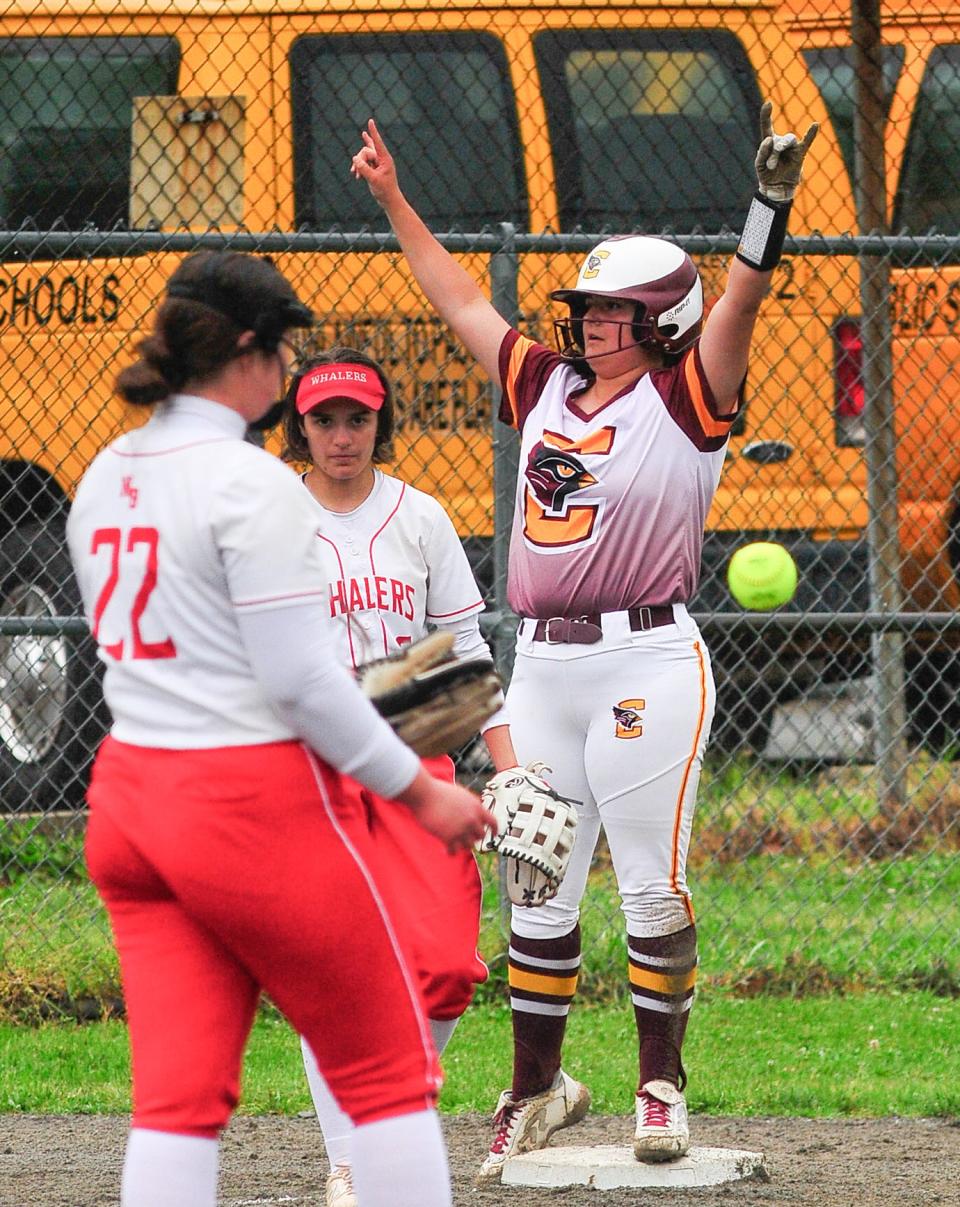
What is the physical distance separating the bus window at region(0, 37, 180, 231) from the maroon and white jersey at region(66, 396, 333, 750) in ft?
14.5

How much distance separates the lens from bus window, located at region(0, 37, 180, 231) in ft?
22.2

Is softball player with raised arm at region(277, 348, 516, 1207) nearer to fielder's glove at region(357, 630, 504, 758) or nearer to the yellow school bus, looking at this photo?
fielder's glove at region(357, 630, 504, 758)

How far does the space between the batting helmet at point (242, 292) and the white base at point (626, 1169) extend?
216 cm

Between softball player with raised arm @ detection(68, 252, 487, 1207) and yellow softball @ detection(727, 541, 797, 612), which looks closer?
softball player with raised arm @ detection(68, 252, 487, 1207)

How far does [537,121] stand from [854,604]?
2205 mm

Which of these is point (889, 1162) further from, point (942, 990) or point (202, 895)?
point (202, 895)

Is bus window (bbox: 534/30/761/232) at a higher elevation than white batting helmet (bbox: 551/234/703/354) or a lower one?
higher

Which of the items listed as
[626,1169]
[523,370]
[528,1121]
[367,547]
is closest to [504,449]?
[523,370]

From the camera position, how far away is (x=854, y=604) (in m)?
6.57

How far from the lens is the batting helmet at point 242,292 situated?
2.59 m

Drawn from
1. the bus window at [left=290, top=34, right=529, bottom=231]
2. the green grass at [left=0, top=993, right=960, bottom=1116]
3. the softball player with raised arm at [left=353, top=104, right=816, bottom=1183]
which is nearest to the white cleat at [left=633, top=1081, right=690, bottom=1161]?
the softball player with raised arm at [left=353, top=104, right=816, bottom=1183]

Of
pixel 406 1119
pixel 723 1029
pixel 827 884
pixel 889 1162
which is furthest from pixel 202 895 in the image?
pixel 827 884

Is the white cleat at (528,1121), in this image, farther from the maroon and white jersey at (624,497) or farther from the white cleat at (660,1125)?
the maroon and white jersey at (624,497)

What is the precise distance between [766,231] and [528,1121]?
2.04 meters
